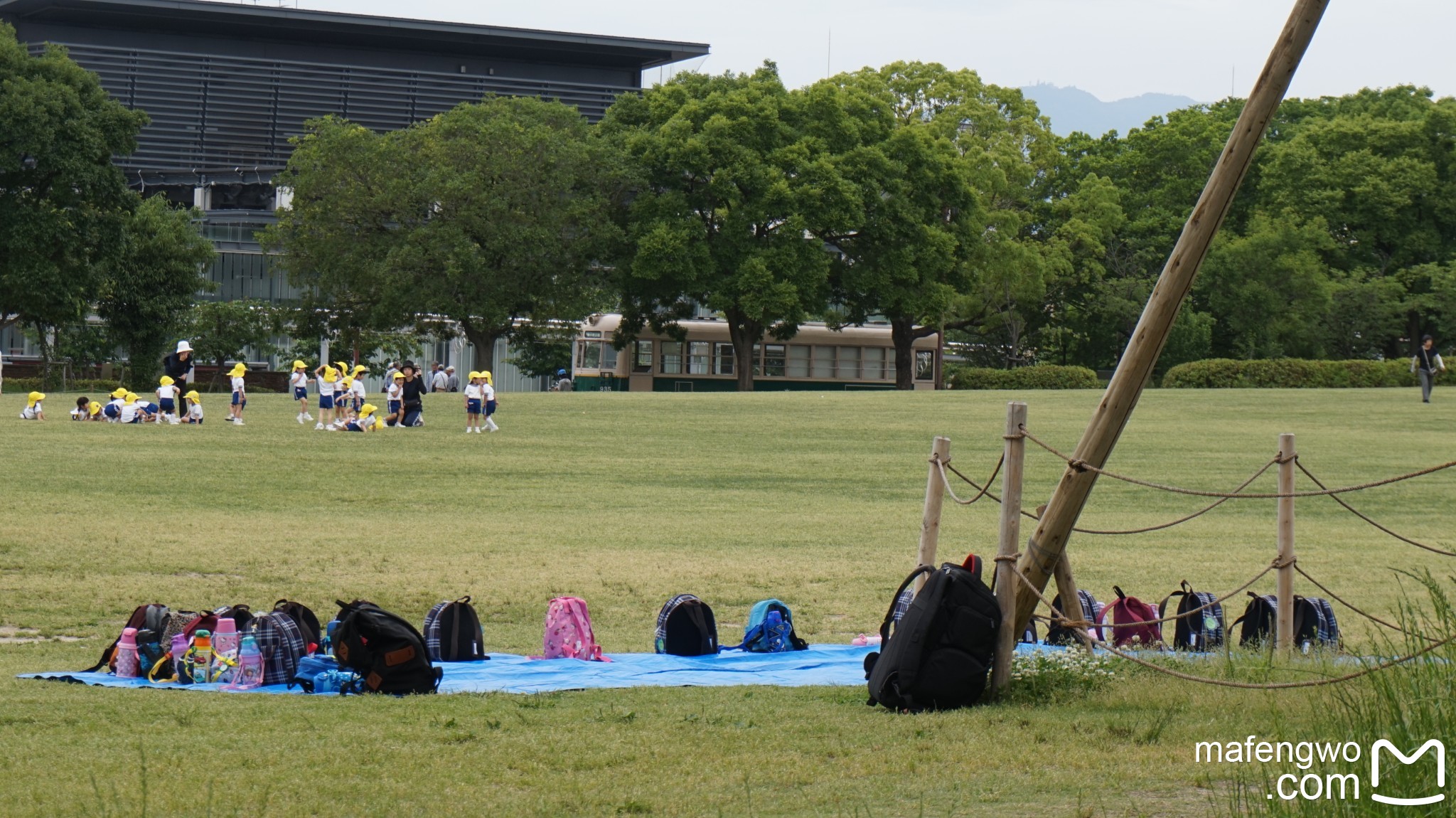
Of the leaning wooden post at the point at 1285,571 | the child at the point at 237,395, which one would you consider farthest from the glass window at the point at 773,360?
the leaning wooden post at the point at 1285,571

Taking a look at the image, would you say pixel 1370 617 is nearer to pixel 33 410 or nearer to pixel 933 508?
pixel 933 508

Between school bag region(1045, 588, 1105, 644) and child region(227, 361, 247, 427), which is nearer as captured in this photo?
school bag region(1045, 588, 1105, 644)

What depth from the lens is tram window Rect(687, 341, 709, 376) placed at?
6488cm

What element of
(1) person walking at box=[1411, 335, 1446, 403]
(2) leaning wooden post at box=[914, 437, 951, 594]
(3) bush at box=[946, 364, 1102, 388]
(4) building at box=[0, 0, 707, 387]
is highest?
(4) building at box=[0, 0, 707, 387]

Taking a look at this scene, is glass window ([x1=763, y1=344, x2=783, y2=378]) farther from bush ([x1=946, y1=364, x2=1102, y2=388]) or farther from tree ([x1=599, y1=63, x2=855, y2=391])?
bush ([x1=946, y1=364, x2=1102, y2=388])

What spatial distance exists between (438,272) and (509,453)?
26.5m

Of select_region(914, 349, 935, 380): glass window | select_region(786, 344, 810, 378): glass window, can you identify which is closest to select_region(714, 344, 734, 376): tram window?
select_region(786, 344, 810, 378): glass window

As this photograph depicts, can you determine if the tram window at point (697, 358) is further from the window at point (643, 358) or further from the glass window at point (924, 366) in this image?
the glass window at point (924, 366)

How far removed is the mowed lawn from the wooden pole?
0.91m

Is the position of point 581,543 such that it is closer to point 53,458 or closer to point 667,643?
point 667,643

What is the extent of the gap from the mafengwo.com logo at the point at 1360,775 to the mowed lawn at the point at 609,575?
313mm

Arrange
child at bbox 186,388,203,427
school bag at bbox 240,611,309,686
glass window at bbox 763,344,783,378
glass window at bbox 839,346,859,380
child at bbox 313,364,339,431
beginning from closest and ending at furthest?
1. school bag at bbox 240,611,309,686
2. child at bbox 313,364,339,431
3. child at bbox 186,388,203,427
4. glass window at bbox 763,344,783,378
5. glass window at bbox 839,346,859,380

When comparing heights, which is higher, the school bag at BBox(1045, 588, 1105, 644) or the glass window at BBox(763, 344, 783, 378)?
the glass window at BBox(763, 344, 783, 378)

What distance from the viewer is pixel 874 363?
224ft
